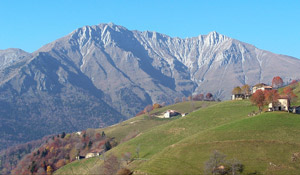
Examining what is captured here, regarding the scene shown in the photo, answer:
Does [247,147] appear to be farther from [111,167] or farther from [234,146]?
[111,167]

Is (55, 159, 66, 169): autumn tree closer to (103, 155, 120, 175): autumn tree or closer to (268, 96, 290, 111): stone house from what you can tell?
(103, 155, 120, 175): autumn tree

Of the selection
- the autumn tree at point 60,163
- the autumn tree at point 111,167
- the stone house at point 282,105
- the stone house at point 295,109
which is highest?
the stone house at point 282,105

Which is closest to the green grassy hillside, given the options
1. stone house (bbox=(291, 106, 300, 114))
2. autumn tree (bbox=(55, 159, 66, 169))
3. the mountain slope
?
the mountain slope

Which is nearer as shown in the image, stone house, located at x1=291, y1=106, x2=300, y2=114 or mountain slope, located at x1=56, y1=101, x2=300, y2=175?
mountain slope, located at x1=56, y1=101, x2=300, y2=175

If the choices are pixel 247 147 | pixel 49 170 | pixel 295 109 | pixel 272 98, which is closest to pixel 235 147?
pixel 247 147

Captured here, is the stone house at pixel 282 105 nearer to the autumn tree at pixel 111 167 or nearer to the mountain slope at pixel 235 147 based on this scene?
the mountain slope at pixel 235 147

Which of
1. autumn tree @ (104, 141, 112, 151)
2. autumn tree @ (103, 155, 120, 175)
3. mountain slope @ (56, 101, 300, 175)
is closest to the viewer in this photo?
mountain slope @ (56, 101, 300, 175)

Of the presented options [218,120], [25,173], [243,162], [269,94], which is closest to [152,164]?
Answer: [243,162]

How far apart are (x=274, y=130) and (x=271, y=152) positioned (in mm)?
13349

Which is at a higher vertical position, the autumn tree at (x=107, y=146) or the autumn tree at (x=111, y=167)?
the autumn tree at (x=107, y=146)

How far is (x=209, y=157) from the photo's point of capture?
93.9 m

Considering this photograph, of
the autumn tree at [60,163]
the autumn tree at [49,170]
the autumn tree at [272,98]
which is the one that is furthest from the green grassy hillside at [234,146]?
the autumn tree at [60,163]

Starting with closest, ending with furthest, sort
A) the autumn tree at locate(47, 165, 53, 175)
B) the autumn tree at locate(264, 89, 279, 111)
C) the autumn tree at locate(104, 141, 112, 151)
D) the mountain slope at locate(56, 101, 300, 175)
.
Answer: the mountain slope at locate(56, 101, 300, 175)
the autumn tree at locate(264, 89, 279, 111)
the autumn tree at locate(47, 165, 53, 175)
the autumn tree at locate(104, 141, 112, 151)

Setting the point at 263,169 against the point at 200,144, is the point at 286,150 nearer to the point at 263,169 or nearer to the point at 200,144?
the point at 263,169
